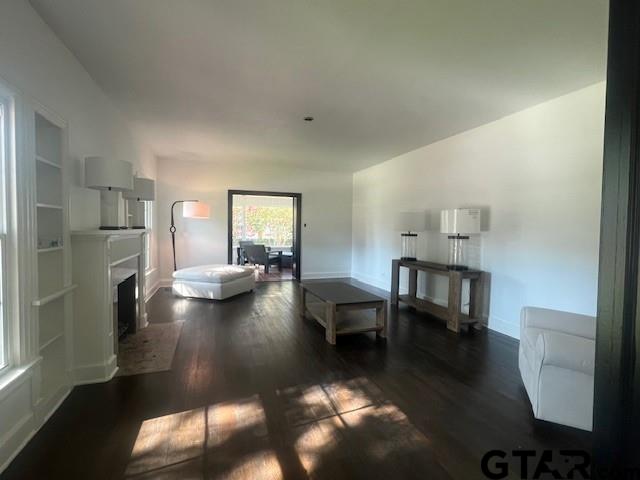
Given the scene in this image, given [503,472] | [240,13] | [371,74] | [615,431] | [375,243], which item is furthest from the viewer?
[375,243]

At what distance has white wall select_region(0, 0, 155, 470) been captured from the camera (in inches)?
61.7

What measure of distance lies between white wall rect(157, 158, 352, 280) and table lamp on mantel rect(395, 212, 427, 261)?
246 cm

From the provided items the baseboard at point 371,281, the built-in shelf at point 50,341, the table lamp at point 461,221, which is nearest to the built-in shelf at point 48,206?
the built-in shelf at point 50,341

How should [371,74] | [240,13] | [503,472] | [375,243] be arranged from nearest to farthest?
[503,472], [240,13], [371,74], [375,243]

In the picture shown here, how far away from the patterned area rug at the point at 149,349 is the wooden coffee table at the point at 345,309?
5.06 feet

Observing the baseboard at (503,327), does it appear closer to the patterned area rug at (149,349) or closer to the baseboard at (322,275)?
the patterned area rug at (149,349)

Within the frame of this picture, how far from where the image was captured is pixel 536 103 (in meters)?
3.07

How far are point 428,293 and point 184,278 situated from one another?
3937 mm

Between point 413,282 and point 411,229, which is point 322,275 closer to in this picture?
point 413,282

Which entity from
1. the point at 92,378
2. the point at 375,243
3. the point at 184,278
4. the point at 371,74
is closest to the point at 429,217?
the point at 375,243

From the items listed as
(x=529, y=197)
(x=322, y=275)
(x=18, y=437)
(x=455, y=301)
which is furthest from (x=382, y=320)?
(x=322, y=275)

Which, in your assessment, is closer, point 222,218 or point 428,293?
point 428,293

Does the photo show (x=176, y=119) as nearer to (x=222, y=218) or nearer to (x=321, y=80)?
(x=321, y=80)

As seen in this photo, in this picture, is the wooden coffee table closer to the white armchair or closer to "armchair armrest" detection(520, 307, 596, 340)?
"armchair armrest" detection(520, 307, 596, 340)
